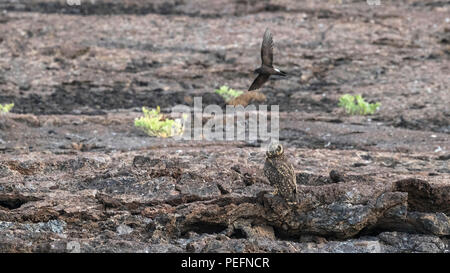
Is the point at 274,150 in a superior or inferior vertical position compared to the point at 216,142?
superior

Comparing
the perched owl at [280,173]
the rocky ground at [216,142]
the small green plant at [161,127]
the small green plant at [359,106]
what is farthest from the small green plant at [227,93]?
the perched owl at [280,173]

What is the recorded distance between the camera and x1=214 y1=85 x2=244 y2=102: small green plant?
11394 millimetres

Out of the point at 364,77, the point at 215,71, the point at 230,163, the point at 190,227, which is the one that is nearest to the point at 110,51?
the point at 215,71

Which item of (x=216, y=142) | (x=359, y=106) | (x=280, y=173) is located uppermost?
(x=280, y=173)

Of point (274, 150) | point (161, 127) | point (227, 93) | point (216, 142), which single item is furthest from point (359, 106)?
point (274, 150)

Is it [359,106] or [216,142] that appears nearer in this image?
[216,142]

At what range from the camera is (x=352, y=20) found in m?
14.7

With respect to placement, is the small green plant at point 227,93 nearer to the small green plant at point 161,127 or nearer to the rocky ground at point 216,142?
the rocky ground at point 216,142

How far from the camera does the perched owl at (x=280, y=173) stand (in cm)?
512

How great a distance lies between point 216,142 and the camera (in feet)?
27.9

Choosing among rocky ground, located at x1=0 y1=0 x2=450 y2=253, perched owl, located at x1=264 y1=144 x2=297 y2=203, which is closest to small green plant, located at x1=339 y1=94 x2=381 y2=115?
rocky ground, located at x1=0 y1=0 x2=450 y2=253

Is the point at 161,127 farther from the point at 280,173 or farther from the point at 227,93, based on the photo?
the point at 280,173

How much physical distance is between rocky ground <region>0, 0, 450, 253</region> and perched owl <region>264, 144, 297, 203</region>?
0.10 m

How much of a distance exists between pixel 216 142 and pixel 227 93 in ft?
10.6
